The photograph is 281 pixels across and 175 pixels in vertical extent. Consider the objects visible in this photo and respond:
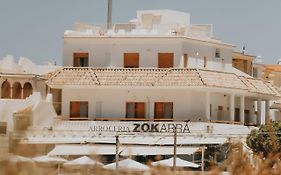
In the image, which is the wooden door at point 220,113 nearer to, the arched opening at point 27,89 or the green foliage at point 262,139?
the green foliage at point 262,139

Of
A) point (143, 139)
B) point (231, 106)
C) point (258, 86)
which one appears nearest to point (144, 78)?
point (231, 106)

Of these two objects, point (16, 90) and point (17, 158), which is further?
point (16, 90)

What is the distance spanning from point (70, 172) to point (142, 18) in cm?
4202

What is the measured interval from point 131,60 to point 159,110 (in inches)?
140

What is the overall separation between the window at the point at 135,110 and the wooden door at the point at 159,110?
0.71 metres

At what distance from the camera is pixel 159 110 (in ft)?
155

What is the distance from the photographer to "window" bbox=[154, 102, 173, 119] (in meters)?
47.0

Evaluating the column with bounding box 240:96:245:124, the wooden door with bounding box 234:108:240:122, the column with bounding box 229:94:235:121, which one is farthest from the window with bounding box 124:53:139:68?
the wooden door with bounding box 234:108:240:122

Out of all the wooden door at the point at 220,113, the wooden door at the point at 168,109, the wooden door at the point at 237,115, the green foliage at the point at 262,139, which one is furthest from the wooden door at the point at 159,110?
the green foliage at the point at 262,139

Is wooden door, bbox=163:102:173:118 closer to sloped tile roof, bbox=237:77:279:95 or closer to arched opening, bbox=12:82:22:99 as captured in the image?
sloped tile roof, bbox=237:77:279:95

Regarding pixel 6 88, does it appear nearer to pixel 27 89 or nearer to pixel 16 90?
pixel 16 90

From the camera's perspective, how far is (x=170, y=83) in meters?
45.8

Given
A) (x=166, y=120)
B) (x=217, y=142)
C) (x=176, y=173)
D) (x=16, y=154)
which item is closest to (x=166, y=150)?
(x=217, y=142)

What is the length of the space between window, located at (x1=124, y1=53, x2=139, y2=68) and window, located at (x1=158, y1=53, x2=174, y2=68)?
1.38m
